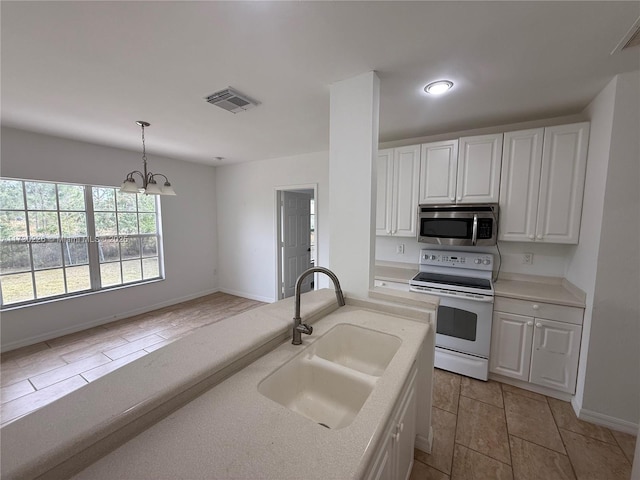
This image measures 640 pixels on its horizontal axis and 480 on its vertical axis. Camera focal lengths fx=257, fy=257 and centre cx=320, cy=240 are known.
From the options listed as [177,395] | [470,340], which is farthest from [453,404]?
[177,395]

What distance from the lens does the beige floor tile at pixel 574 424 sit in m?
Result: 1.85

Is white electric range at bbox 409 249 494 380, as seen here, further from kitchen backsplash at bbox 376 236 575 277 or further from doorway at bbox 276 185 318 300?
doorway at bbox 276 185 318 300

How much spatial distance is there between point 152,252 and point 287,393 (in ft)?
13.8

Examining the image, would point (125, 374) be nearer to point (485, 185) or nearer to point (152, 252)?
point (485, 185)

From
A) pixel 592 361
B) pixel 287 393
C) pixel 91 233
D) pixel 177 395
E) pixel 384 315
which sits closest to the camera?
pixel 177 395

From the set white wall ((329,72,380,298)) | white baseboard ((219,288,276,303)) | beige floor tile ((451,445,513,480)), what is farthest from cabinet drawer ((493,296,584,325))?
white baseboard ((219,288,276,303))

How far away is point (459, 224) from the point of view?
2.65m

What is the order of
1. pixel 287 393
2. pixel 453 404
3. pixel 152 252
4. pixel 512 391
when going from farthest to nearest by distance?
pixel 152 252
pixel 512 391
pixel 453 404
pixel 287 393

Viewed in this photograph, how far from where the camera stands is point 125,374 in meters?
0.86

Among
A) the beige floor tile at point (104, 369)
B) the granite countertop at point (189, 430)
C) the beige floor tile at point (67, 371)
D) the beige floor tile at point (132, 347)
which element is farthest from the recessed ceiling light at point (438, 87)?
the beige floor tile at point (67, 371)

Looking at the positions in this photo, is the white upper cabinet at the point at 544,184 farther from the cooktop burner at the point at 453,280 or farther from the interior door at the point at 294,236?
the interior door at the point at 294,236

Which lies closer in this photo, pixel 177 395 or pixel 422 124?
pixel 177 395

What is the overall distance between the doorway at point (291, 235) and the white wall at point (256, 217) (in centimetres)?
11

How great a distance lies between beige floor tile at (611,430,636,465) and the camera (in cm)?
172
